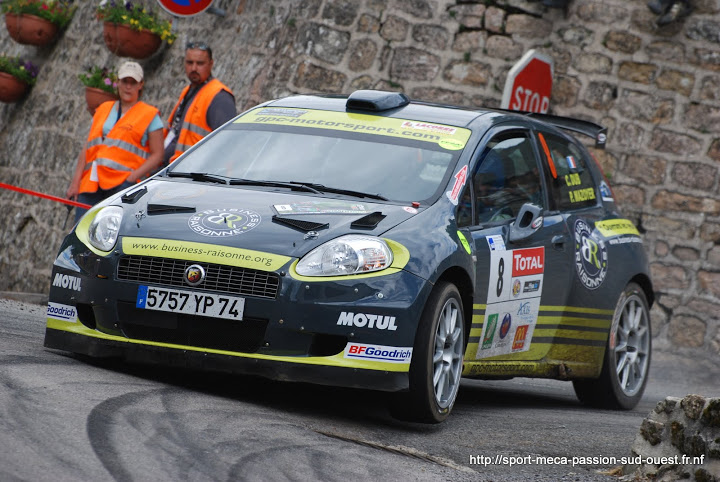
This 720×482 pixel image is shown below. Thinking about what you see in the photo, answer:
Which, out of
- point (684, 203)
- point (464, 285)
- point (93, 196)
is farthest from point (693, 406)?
point (684, 203)

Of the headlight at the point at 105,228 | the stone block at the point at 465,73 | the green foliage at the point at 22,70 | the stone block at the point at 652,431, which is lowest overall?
the stone block at the point at 652,431

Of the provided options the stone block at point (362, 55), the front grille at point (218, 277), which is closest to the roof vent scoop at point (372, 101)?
the front grille at point (218, 277)

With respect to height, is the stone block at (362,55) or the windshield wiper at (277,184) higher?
the stone block at (362,55)

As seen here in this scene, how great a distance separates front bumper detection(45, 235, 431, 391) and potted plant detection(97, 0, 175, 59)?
912 centimetres

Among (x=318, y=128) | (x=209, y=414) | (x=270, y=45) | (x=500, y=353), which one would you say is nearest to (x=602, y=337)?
(x=500, y=353)

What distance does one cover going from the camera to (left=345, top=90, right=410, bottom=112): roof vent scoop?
24.2 feet

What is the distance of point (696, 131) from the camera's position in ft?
42.4

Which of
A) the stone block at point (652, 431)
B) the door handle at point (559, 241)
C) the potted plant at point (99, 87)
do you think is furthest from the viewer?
the potted plant at point (99, 87)

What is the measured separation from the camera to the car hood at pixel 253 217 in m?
5.95

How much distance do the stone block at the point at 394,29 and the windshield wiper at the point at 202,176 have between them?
630 cm

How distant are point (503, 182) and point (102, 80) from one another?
8.65 metres

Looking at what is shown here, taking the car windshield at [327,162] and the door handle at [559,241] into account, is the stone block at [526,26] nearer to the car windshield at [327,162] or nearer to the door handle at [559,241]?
the door handle at [559,241]

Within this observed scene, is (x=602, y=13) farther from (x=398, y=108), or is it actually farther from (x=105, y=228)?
(x=105, y=228)

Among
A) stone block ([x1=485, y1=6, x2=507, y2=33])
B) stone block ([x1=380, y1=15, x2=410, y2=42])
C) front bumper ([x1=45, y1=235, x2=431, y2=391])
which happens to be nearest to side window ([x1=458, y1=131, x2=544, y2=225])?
front bumper ([x1=45, y1=235, x2=431, y2=391])
